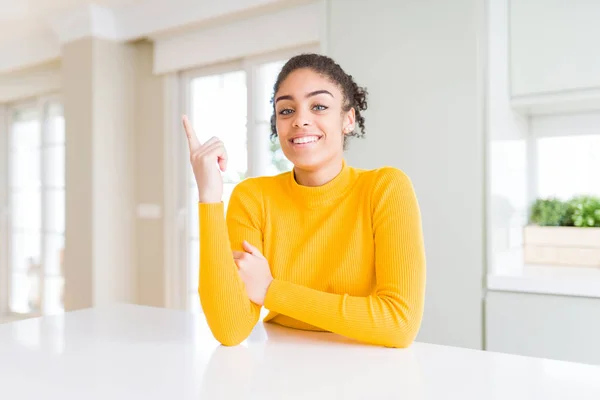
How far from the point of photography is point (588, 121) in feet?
8.07

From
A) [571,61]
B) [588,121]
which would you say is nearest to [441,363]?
[571,61]

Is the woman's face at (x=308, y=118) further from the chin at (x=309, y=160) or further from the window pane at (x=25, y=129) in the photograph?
the window pane at (x=25, y=129)

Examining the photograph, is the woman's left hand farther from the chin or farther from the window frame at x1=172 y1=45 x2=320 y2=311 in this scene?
the window frame at x1=172 y1=45 x2=320 y2=311

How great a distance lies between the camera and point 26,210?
4.93m

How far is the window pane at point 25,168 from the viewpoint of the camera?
4.84 m

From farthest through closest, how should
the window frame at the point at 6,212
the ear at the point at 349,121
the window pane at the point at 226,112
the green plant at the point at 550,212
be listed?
1. the window frame at the point at 6,212
2. the window pane at the point at 226,112
3. the green plant at the point at 550,212
4. the ear at the point at 349,121

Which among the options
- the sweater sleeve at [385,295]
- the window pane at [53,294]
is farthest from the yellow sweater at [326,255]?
the window pane at [53,294]

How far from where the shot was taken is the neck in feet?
4.04

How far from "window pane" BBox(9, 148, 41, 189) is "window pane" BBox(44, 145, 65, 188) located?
226mm

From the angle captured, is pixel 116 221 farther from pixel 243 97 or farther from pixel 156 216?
pixel 243 97

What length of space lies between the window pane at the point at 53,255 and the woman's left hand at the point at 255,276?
3927 mm

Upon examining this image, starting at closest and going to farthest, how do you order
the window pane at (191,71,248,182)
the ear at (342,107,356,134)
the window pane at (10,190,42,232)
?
the ear at (342,107,356,134)
the window pane at (191,71,248,182)
the window pane at (10,190,42,232)

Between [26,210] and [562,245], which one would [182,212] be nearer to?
[26,210]

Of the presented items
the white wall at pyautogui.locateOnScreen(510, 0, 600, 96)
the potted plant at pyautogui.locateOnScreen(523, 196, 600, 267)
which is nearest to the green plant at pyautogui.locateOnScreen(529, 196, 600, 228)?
the potted plant at pyautogui.locateOnScreen(523, 196, 600, 267)
